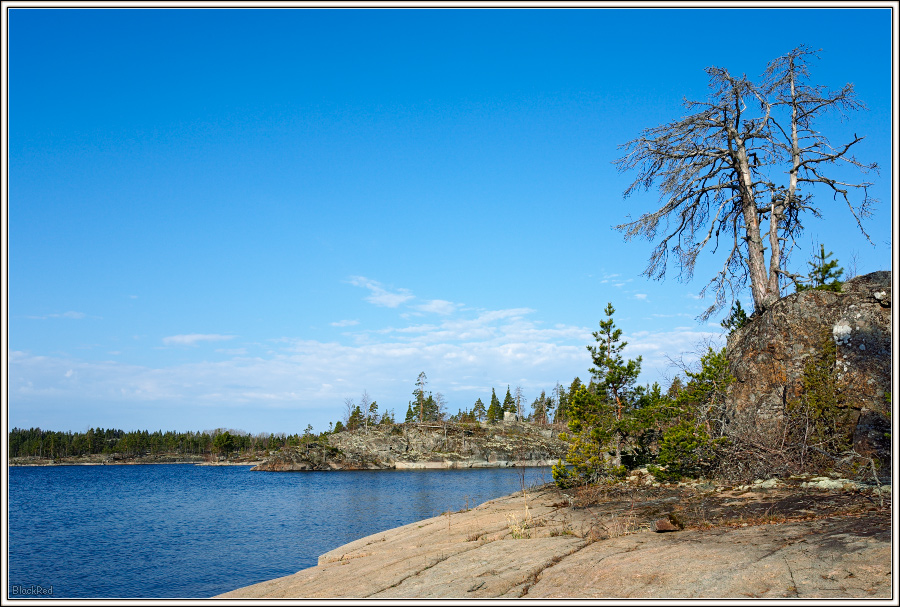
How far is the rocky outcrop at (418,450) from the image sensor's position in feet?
354

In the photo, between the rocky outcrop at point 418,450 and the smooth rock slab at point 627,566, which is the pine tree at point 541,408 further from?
the smooth rock slab at point 627,566

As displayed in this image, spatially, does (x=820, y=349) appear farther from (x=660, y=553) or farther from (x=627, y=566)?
(x=627, y=566)

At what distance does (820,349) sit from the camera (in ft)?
52.0

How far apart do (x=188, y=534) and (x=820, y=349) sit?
32.5 m

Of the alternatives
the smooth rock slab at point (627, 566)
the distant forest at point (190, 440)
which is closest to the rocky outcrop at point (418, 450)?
the distant forest at point (190, 440)

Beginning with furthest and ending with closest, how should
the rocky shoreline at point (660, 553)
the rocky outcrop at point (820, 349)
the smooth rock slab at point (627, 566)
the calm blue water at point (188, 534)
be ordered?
the calm blue water at point (188, 534) < the rocky outcrop at point (820, 349) < the rocky shoreline at point (660, 553) < the smooth rock slab at point (627, 566)

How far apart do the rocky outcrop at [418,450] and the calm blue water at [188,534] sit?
49.6 meters

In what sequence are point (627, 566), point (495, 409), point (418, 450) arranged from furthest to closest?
1. point (495, 409)
2. point (418, 450)
3. point (627, 566)

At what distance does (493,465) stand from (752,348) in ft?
326

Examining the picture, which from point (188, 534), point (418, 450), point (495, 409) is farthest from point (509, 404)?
point (188, 534)

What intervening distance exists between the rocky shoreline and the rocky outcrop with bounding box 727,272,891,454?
10.1 feet

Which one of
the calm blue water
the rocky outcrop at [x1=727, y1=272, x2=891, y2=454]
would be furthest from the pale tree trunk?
the calm blue water

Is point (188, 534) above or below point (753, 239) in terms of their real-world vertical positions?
below

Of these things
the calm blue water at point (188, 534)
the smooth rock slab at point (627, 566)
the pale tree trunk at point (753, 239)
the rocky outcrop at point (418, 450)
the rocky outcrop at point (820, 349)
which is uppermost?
the pale tree trunk at point (753, 239)
